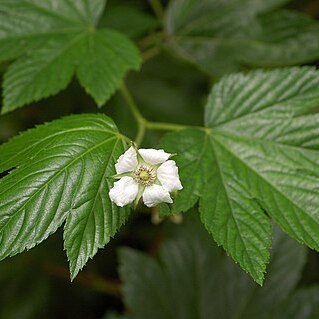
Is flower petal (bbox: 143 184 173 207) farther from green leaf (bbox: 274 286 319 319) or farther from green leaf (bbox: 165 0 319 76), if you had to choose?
green leaf (bbox: 165 0 319 76)

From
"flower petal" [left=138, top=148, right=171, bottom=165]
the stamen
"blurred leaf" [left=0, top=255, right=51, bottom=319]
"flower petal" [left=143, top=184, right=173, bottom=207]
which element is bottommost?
"blurred leaf" [left=0, top=255, right=51, bottom=319]

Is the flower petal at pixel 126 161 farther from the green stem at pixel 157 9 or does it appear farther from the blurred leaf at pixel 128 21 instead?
the green stem at pixel 157 9

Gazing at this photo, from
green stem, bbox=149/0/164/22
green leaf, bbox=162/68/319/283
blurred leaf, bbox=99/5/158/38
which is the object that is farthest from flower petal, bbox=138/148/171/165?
green stem, bbox=149/0/164/22

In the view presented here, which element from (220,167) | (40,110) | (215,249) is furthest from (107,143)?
(40,110)

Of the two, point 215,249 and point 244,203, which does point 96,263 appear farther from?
point 244,203

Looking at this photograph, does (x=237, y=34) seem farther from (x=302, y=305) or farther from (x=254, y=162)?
(x=302, y=305)

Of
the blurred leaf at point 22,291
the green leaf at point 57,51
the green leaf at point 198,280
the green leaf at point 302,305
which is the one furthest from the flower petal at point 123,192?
the blurred leaf at point 22,291

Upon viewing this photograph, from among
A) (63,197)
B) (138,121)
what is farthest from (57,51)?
(63,197)
